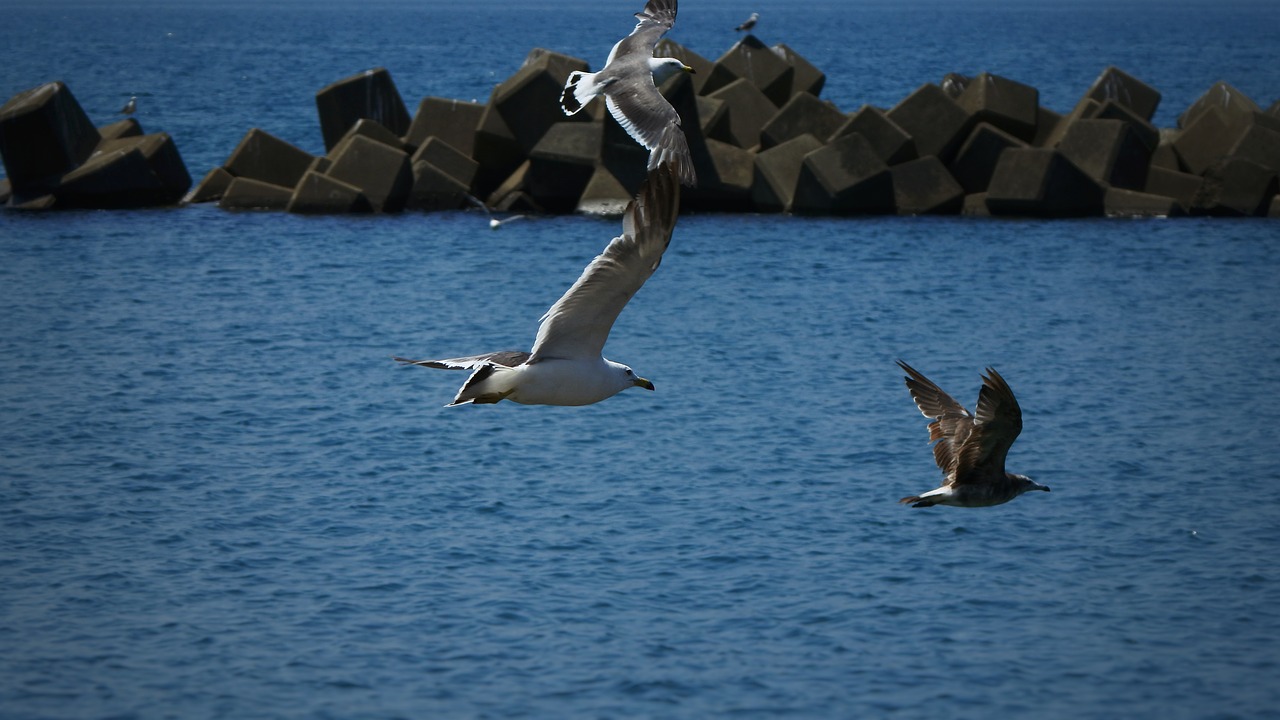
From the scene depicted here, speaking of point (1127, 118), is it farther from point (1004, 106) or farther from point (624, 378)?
point (624, 378)

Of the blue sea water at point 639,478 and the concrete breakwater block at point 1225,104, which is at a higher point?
the concrete breakwater block at point 1225,104

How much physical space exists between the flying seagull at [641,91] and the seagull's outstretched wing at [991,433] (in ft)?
9.01

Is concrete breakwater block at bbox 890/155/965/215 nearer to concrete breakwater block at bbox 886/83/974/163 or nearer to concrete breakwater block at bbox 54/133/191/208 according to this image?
concrete breakwater block at bbox 886/83/974/163

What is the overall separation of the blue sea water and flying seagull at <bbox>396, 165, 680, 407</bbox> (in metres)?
2.78

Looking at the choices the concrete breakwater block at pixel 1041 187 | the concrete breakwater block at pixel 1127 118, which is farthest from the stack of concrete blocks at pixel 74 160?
the concrete breakwater block at pixel 1127 118

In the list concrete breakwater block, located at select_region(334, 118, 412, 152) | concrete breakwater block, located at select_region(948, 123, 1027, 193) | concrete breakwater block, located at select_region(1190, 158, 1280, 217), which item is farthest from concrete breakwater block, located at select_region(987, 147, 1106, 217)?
concrete breakwater block, located at select_region(334, 118, 412, 152)

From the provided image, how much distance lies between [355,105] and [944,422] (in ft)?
71.9

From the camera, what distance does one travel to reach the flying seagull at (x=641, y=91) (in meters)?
12.6

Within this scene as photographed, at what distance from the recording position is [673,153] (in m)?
12.3

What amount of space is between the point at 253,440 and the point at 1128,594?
9220mm

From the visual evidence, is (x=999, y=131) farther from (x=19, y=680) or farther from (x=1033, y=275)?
(x=19, y=680)

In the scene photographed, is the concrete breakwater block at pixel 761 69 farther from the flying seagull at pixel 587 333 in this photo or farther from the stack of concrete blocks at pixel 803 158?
the flying seagull at pixel 587 333

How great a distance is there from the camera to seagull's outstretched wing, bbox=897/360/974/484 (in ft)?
36.5

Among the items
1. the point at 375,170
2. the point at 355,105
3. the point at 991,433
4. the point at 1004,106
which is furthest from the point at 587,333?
the point at 355,105
